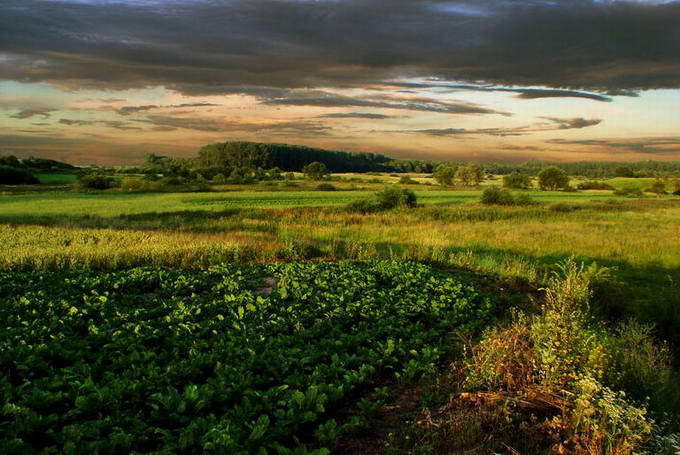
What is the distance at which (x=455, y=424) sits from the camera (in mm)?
5141

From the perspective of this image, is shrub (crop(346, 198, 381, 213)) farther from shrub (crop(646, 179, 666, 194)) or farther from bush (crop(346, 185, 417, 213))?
shrub (crop(646, 179, 666, 194))

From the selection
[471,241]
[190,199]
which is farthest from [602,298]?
[190,199]

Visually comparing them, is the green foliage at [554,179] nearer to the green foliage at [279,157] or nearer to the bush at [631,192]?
the bush at [631,192]

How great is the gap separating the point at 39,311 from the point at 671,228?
1582 inches

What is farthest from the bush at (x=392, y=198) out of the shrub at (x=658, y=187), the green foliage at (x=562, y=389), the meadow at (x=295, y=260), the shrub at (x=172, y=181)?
the shrub at (x=658, y=187)

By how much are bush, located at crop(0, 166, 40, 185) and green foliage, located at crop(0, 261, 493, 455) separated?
261ft

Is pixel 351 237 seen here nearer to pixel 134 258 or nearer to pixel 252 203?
pixel 134 258

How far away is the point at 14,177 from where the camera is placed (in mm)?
73250

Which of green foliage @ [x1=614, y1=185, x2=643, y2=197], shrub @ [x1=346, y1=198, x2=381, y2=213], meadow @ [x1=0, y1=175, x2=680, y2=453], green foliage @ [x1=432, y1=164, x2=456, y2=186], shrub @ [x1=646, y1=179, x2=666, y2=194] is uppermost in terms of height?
green foliage @ [x1=432, y1=164, x2=456, y2=186]

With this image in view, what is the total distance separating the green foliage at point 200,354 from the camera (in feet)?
15.2

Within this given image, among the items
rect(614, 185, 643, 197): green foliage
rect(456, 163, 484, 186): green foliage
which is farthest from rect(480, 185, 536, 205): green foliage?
rect(456, 163, 484, 186): green foliage

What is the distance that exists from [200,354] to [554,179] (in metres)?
102

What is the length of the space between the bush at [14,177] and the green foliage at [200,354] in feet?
261

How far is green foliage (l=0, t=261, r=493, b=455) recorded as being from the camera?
4633 millimetres
